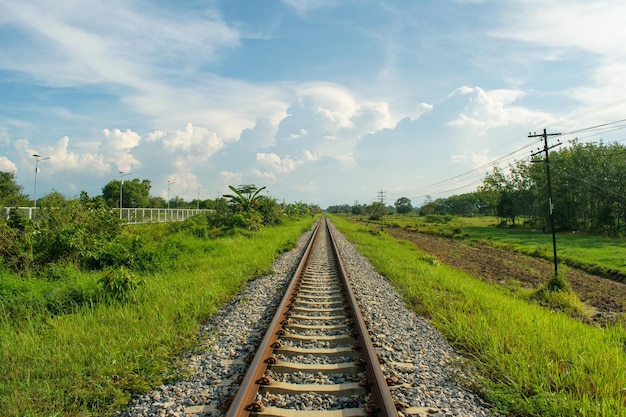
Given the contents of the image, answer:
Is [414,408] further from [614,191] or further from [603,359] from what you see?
[614,191]

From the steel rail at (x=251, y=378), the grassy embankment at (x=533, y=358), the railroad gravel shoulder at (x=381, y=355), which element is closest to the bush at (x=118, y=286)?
the railroad gravel shoulder at (x=381, y=355)

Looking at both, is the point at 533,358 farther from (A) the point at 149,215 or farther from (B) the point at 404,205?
(B) the point at 404,205

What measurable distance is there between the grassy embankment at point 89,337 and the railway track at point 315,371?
1.09 metres

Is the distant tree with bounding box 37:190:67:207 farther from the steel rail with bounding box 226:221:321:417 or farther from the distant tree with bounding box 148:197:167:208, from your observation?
the distant tree with bounding box 148:197:167:208

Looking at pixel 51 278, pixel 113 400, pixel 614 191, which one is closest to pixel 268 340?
pixel 113 400

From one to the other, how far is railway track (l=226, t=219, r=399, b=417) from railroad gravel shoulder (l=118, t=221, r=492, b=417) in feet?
0.82

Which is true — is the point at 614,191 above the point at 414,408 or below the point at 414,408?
above

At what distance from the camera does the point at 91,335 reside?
4656mm

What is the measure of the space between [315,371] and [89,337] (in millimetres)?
3009

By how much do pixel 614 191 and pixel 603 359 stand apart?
4445 cm

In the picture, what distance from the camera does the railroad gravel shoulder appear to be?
3201mm

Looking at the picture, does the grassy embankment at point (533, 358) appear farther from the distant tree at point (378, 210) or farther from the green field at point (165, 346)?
the distant tree at point (378, 210)

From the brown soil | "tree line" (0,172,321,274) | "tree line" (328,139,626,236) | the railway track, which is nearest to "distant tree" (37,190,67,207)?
"tree line" (0,172,321,274)

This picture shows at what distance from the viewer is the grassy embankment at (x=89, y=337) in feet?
10.7
